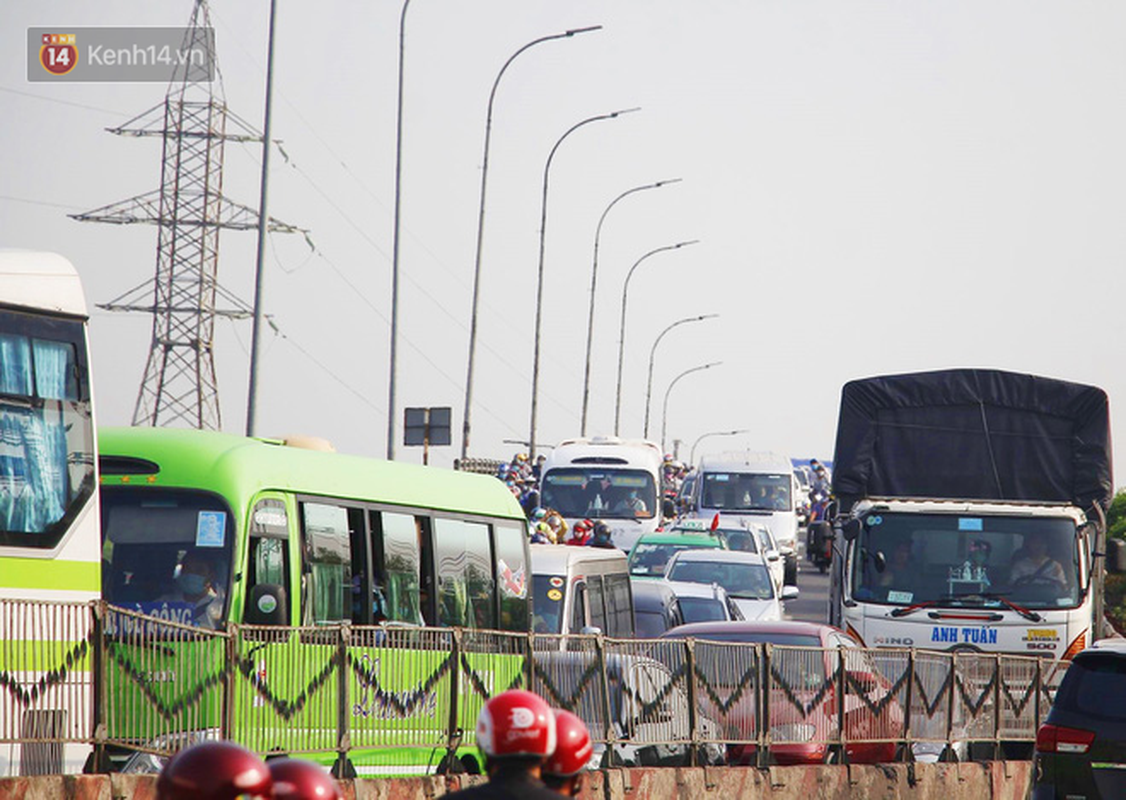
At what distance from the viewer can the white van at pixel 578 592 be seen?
20.0m

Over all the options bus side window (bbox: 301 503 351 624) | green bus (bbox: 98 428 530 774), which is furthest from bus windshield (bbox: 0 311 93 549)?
bus side window (bbox: 301 503 351 624)

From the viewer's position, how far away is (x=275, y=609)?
12.9 metres

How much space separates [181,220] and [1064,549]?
148 feet

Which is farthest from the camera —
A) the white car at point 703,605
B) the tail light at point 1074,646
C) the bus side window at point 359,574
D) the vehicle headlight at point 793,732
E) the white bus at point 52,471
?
the white car at point 703,605

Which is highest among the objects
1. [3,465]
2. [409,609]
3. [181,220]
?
[181,220]

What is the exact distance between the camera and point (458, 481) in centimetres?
1759

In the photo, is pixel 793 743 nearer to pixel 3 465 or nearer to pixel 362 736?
pixel 362 736

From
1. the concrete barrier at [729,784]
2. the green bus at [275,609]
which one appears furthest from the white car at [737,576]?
the green bus at [275,609]

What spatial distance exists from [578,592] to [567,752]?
14427mm

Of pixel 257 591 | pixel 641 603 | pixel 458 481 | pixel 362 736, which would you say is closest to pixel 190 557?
pixel 257 591

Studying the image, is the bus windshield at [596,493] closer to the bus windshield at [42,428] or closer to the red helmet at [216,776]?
the bus windshield at [42,428]

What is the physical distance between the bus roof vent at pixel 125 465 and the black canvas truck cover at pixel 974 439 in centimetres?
970

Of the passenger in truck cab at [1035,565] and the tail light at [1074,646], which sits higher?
the passenger in truck cab at [1035,565]

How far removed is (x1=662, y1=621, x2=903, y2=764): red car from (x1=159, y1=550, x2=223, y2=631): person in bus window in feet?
13.4
